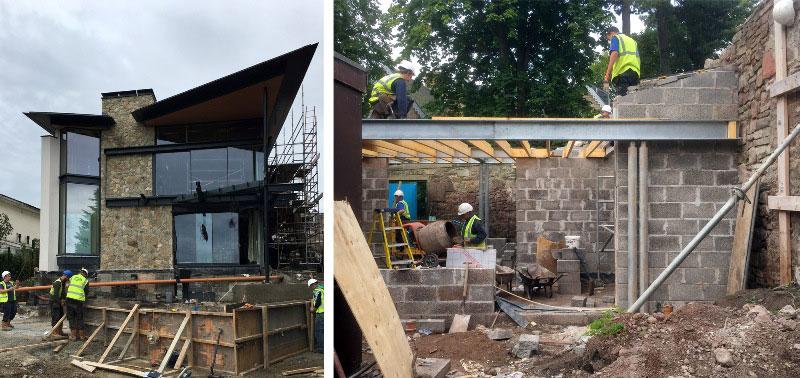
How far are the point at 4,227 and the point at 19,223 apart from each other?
1.7 inches

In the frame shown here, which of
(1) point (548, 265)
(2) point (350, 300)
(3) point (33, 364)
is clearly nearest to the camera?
(3) point (33, 364)

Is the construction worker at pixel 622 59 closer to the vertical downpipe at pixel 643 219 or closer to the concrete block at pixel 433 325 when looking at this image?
the vertical downpipe at pixel 643 219

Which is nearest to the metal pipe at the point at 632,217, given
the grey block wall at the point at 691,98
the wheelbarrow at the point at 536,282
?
the grey block wall at the point at 691,98

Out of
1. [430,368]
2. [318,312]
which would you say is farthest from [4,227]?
[430,368]

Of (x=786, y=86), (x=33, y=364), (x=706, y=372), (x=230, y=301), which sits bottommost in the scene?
(x=706, y=372)

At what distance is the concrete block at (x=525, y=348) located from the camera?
5.35 metres

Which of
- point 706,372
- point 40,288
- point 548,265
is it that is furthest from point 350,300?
point 548,265

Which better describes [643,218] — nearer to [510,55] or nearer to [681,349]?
[681,349]

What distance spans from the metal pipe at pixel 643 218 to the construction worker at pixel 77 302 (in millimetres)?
5748

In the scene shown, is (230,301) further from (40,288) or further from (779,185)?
(779,185)

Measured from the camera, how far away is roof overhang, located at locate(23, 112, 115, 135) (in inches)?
79.1

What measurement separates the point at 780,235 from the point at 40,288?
18.6 ft

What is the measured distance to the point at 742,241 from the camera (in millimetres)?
6195

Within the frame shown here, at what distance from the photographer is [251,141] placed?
2.11 m
